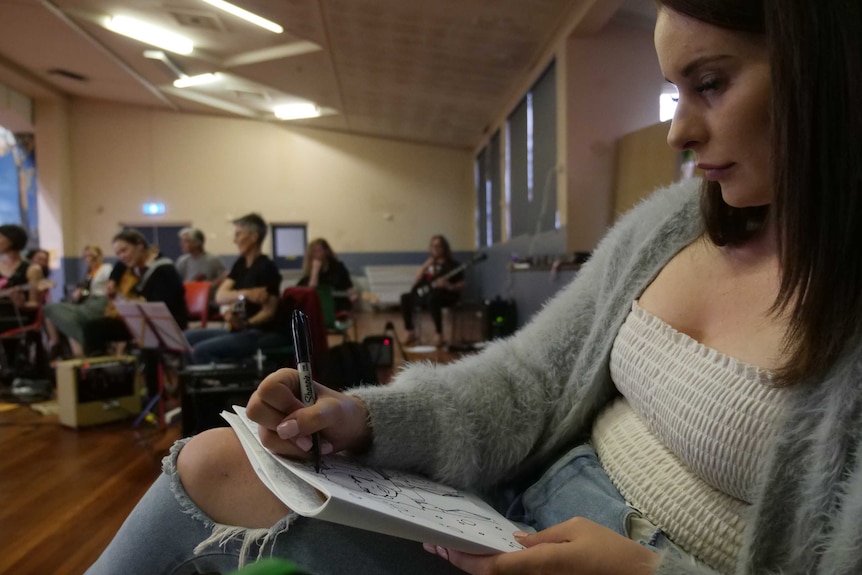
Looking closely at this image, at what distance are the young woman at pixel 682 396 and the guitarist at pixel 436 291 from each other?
5.06m

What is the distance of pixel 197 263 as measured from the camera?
5266 mm

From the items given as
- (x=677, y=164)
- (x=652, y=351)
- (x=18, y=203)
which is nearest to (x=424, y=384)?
(x=652, y=351)

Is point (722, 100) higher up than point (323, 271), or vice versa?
point (722, 100)

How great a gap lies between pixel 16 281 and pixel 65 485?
9.02 feet

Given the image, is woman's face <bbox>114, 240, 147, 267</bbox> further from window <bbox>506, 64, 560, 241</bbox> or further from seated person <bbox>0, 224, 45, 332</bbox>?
window <bbox>506, 64, 560, 241</bbox>

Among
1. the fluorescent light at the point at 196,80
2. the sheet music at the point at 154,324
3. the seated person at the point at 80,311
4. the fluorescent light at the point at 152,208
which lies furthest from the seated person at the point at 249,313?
the fluorescent light at the point at 152,208

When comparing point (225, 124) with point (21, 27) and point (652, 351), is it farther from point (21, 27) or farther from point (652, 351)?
point (652, 351)

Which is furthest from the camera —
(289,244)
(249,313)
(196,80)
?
(289,244)

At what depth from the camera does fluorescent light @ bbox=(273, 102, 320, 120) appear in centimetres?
764

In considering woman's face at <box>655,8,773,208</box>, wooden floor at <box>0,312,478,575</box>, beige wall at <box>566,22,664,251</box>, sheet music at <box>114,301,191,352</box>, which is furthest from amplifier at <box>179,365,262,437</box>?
beige wall at <box>566,22,664,251</box>

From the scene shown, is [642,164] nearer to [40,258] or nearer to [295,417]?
[295,417]

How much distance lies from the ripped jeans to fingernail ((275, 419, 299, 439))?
8 cm

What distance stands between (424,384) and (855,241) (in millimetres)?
491

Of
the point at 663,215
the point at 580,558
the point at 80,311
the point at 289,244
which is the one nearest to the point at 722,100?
the point at 663,215
